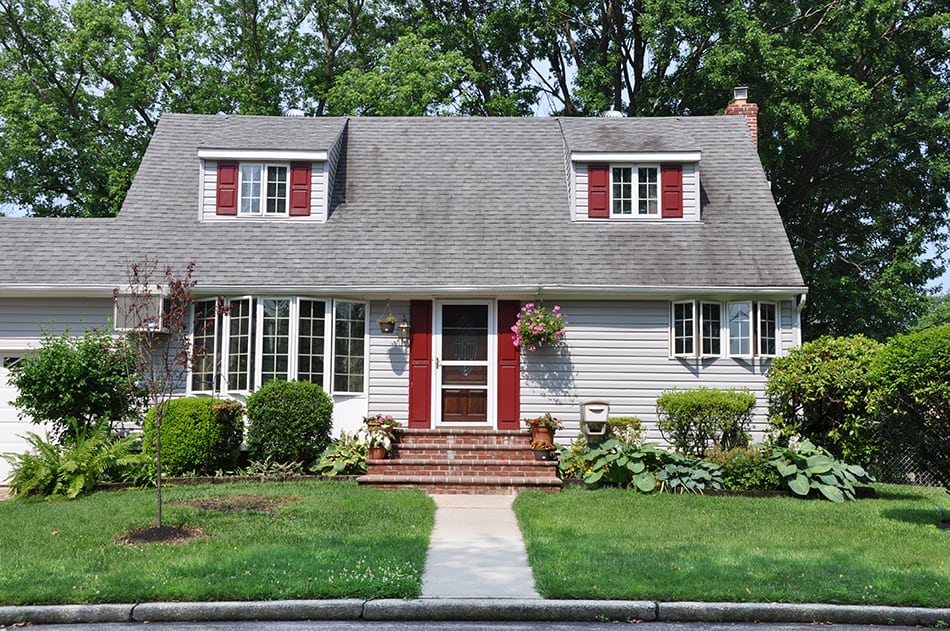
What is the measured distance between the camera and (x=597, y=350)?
46.1 ft

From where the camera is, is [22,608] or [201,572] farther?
[201,572]

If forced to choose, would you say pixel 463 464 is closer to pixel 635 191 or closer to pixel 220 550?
pixel 220 550

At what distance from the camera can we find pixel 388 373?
14.1 meters

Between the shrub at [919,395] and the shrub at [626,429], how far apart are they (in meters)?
4.33

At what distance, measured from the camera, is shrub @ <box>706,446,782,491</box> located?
11.7 meters

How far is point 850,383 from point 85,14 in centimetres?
2095

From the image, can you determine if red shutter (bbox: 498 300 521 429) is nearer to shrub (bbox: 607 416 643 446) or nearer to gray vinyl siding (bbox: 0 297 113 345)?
shrub (bbox: 607 416 643 446)

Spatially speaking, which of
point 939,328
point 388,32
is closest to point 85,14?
point 388,32

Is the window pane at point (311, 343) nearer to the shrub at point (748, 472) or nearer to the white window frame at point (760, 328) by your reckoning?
the shrub at point (748, 472)

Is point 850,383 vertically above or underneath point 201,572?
above

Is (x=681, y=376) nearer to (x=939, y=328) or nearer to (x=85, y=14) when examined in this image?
(x=939, y=328)

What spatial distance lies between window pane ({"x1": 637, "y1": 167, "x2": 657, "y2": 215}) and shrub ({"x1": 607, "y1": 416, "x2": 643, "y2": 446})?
12.9 feet

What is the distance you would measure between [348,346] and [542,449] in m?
3.58

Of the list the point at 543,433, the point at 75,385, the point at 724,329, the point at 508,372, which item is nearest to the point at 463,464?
the point at 543,433
